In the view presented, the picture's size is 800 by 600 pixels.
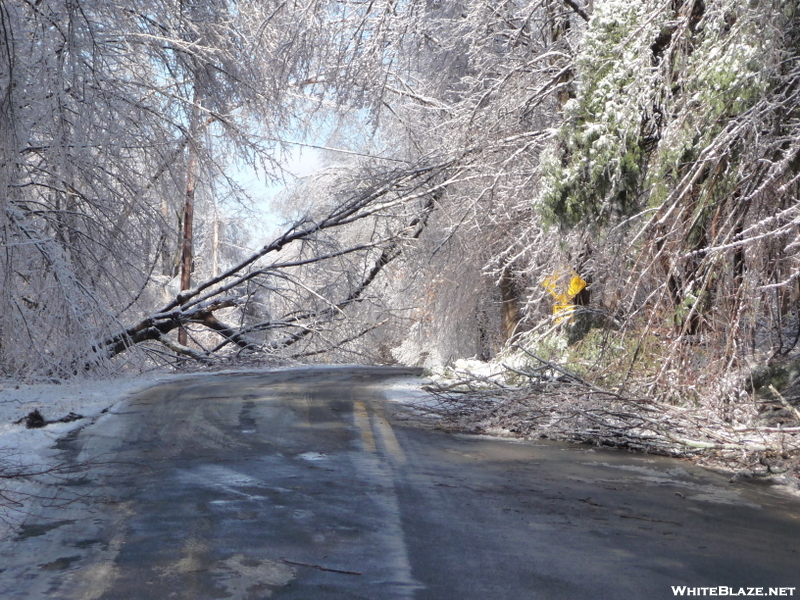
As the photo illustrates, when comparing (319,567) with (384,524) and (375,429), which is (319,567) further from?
(375,429)

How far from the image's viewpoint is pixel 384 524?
4699 millimetres

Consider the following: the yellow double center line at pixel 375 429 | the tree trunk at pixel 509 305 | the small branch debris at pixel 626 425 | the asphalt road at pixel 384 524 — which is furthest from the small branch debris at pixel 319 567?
the tree trunk at pixel 509 305

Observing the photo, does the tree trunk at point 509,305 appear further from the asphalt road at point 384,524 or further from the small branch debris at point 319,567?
the small branch debris at point 319,567

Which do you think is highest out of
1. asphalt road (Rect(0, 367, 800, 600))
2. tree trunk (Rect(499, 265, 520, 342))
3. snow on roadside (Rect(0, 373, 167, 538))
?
tree trunk (Rect(499, 265, 520, 342))

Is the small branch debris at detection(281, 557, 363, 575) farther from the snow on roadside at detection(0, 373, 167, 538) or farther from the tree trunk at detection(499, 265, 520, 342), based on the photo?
the tree trunk at detection(499, 265, 520, 342)

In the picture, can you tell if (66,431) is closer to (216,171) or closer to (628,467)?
(628,467)

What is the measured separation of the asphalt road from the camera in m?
3.76

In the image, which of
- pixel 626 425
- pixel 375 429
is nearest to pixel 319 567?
pixel 375 429

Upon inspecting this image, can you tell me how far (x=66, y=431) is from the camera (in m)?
8.10

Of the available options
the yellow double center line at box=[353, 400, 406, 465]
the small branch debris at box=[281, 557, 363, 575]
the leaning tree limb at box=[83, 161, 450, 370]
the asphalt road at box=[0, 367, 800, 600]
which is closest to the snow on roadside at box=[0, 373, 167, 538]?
the asphalt road at box=[0, 367, 800, 600]

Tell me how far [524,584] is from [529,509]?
1.47 meters

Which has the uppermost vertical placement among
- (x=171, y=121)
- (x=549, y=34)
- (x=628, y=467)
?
(x=549, y=34)

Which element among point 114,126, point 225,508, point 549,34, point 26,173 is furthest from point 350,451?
point 549,34

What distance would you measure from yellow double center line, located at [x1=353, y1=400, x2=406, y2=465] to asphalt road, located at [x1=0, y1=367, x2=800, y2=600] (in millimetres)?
62
